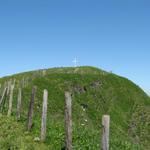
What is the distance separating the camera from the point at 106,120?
13586mm

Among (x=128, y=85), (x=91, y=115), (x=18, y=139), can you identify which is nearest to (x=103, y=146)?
(x=18, y=139)

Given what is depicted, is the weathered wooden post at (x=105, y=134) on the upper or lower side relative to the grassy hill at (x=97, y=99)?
lower

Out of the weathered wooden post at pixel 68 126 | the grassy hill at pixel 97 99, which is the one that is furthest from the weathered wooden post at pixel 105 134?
the grassy hill at pixel 97 99

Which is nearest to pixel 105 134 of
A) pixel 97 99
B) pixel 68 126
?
pixel 68 126

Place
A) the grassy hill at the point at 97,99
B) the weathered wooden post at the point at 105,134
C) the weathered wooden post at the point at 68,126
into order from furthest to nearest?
the grassy hill at the point at 97,99 → the weathered wooden post at the point at 68,126 → the weathered wooden post at the point at 105,134

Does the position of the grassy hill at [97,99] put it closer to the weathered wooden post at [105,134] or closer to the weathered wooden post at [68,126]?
the weathered wooden post at [68,126]

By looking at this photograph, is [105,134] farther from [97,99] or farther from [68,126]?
[97,99]

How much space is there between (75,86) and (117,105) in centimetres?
1138

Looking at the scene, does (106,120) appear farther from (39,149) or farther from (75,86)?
(75,86)

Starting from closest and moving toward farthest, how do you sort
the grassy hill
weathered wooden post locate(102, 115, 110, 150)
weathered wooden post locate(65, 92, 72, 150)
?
weathered wooden post locate(102, 115, 110, 150) < weathered wooden post locate(65, 92, 72, 150) < the grassy hill

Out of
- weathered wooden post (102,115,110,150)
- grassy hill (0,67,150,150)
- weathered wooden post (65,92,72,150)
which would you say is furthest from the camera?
grassy hill (0,67,150,150)

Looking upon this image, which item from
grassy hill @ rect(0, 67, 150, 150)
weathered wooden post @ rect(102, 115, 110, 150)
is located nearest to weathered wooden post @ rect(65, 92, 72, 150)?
weathered wooden post @ rect(102, 115, 110, 150)

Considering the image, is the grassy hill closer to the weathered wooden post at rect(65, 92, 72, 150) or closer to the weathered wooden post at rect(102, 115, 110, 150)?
the weathered wooden post at rect(65, 92, 72, 150)

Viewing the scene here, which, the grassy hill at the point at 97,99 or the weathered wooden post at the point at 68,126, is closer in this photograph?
the weathered wooden post at the point at 68,126
